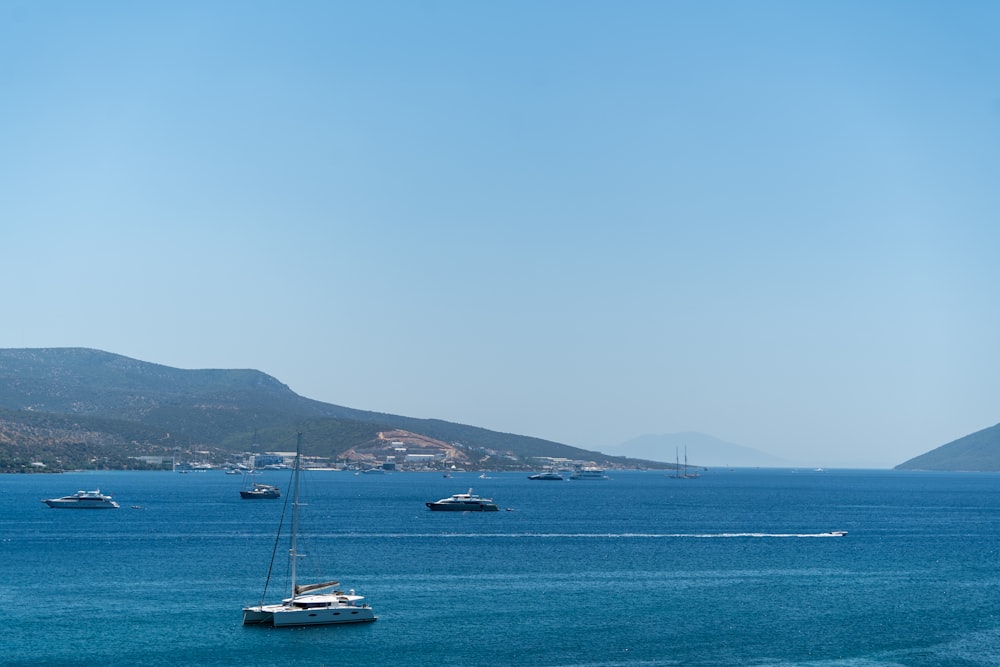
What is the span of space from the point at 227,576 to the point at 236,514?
80758mm

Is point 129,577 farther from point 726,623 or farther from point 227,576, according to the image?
point 726,623

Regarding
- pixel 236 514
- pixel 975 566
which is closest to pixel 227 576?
pixel 975 566

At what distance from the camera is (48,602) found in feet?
248

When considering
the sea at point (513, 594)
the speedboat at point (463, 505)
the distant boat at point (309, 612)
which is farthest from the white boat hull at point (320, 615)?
the speedboat at point (463, 505)

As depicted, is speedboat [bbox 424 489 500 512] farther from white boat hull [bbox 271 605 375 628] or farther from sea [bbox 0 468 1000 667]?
white boat hull [bbox 271 605 375 628]

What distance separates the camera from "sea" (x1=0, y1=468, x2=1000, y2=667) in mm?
61969

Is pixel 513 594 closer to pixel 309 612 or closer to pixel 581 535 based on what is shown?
pixel 309 612

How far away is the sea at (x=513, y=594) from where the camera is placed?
61969mm

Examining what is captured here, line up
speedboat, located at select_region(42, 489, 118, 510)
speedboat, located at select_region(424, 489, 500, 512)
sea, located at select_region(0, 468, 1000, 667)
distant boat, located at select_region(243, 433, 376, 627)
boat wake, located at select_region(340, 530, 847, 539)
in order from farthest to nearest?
speedboat, located at select_region(424, 489, 500, 512) → speedboat, located at select_region(42, 489, 118, 510) → boat wake, located at select_region(340, 530, 847, 539) → distant boat, located at select_region(243, 433, 376, 627) → sea, located at select_region(0, 468, 1000, 667)

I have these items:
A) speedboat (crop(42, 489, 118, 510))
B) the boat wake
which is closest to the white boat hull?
the boat wake

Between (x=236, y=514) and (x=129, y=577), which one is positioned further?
(x=236, y=514)

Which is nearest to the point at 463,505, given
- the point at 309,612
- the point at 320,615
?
the point at 320,615

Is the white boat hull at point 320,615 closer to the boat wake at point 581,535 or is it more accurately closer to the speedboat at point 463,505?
the boat wake at point 581,535

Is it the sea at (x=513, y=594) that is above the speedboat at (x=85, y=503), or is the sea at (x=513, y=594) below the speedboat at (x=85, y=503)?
below
